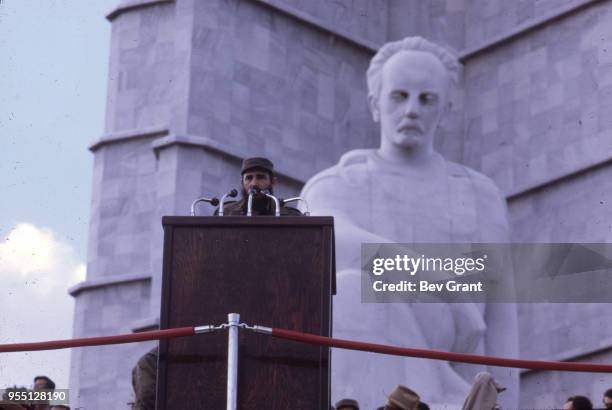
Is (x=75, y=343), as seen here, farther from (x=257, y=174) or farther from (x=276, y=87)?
(x=276, y=87)

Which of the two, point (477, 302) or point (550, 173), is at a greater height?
point (550, 173)

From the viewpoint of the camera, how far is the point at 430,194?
17109 millimetres

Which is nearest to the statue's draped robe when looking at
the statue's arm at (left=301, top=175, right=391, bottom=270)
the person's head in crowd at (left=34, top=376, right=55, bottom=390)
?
the statue's arm at (left=301, top=175, right=391, bottom=270)

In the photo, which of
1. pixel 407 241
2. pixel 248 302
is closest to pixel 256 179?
pixel 248 302

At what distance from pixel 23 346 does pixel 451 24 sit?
13.0 m

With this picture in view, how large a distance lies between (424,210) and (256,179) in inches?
268

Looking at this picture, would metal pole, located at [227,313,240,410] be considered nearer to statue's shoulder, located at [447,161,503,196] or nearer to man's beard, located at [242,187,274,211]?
man's beard, located at [242,187,274,211]

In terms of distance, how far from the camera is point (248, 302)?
369 inches

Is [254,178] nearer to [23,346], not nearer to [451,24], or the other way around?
[23,346]

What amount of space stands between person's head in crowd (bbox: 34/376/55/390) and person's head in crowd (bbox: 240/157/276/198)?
7.84 feet

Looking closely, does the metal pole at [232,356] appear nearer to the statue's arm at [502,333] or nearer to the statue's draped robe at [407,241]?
the statue's draped robe at [407,241]

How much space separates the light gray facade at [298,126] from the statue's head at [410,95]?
312 cm

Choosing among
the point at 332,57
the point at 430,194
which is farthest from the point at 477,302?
the point at 332,57

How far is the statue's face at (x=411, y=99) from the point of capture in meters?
17.0
